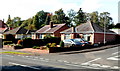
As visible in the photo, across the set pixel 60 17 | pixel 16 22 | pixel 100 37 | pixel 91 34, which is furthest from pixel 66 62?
pixel 16 22

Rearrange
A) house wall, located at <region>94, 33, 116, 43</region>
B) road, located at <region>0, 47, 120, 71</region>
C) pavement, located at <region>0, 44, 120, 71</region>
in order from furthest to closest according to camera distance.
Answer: house wall, located at <region>94, 33, 116, 43</region> → pavement, located at <region>0, 44, 120, 71</region> → road, located at <region>0, 47, 120, 71</region>

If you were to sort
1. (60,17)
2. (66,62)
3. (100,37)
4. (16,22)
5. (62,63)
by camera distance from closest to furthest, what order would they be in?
1. (62,63)
2. (66,62)
3. (100,37)
4. (60,17)
5. (16,22)

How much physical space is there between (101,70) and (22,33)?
166 feet

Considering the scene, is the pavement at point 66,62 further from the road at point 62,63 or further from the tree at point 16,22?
the tree at point 16,22

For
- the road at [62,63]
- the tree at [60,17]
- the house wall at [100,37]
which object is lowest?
the road at [62,63]

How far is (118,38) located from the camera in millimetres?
43594

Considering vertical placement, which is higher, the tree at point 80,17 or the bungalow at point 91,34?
the tree at point 80,17

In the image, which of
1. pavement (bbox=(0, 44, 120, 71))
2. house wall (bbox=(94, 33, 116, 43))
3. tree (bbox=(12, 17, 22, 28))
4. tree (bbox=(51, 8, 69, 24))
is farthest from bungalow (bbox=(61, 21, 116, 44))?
tree (bbox=(12, 17, 22, 28))

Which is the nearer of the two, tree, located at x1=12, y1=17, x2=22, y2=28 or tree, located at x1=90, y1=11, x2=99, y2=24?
tree, located at x1=90, y1=11, x2=99, y2=24

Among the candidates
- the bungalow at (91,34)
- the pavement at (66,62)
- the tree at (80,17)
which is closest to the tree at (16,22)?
the tree at (80,17)

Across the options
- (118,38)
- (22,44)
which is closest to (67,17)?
(118,38)

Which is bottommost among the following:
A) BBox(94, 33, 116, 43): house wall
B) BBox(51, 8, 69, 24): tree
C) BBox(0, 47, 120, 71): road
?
BBox(0, 47, 120, 71): road

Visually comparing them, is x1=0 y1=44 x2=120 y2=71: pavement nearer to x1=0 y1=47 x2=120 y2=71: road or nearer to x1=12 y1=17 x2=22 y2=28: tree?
x1=0 y1=47 x2=120 y2=71: road

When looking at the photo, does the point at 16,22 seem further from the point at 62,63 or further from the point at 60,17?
the point at 62,63
